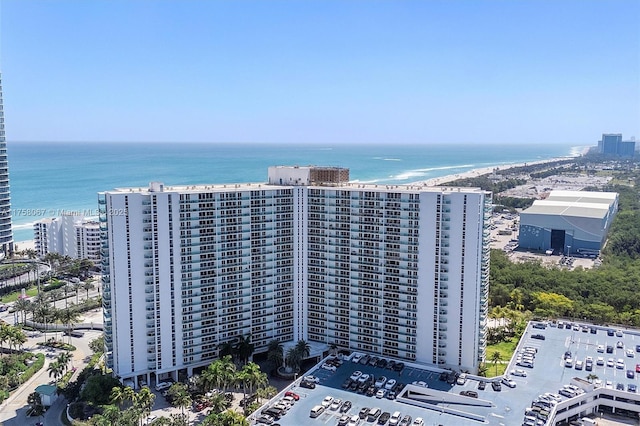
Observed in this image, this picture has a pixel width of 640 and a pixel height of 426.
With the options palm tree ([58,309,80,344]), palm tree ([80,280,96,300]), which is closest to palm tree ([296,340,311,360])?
palm tree ([58,309,80,344])

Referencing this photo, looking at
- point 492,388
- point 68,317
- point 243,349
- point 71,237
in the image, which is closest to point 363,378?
point 492,388

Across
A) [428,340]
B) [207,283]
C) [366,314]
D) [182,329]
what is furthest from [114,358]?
[428,340]

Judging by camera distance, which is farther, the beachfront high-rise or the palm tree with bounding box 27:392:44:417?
the beachfront high-rise

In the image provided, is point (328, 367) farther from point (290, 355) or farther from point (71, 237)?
point (71, 237)

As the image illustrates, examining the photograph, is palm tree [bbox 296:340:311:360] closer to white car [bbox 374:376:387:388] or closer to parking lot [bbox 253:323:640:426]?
parking lot [bbox 253:323:640:426]

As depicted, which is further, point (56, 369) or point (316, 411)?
point (56, 369)
